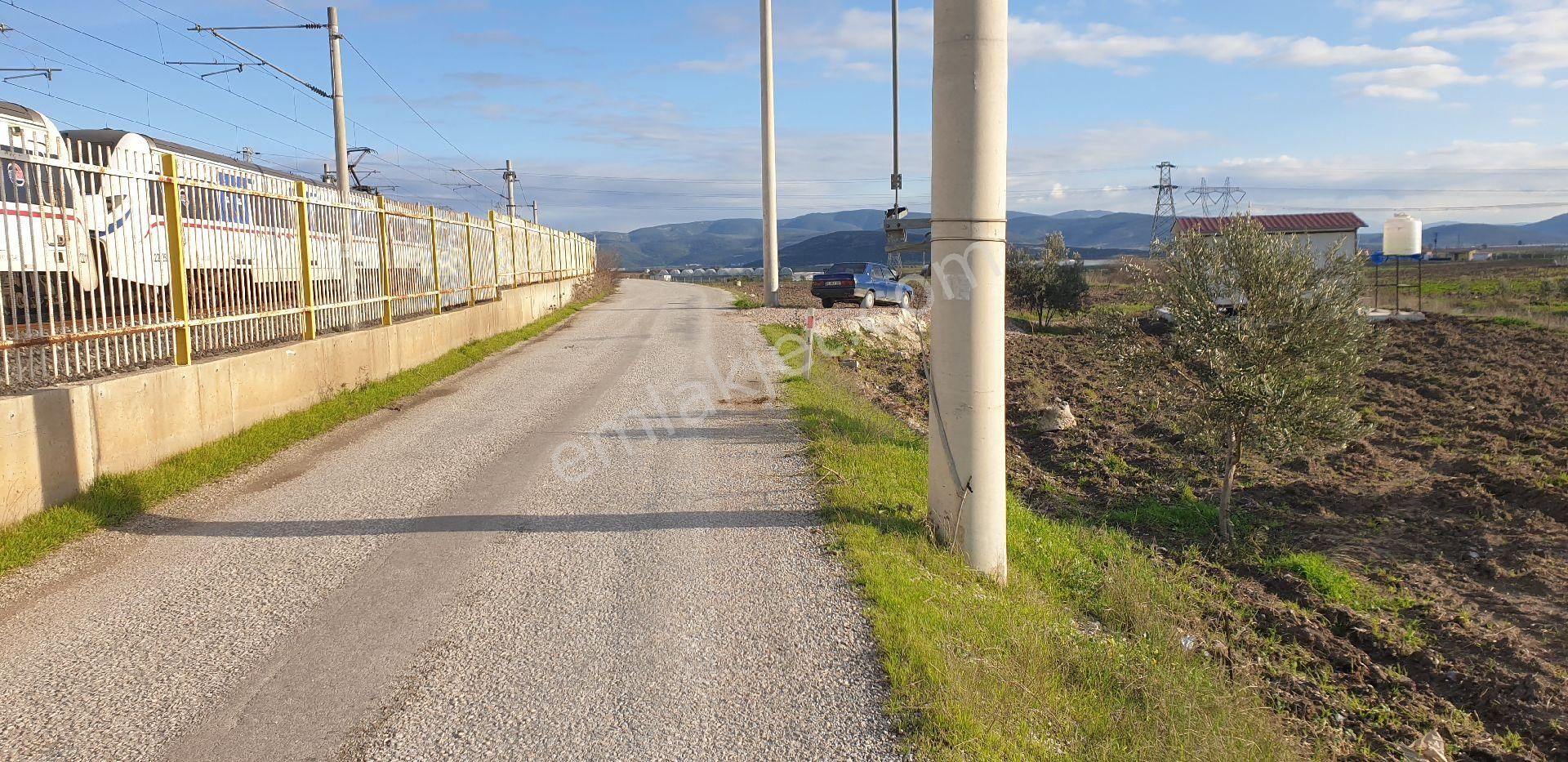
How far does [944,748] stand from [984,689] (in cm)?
62

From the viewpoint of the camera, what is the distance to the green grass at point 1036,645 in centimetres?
407

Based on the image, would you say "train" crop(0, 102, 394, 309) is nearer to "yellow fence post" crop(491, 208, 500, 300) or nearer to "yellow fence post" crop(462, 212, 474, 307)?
"yellow fence post" crop(462, 212, 474, 307)

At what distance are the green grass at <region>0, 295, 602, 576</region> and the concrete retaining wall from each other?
92 millimetres

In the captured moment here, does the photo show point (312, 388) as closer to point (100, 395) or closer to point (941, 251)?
point (100, 395)

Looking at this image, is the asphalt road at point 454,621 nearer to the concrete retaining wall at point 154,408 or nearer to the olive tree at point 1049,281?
the concrete retaining wall at point 154,408

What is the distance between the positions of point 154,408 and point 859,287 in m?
23.1

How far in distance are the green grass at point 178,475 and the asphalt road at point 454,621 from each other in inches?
6.6

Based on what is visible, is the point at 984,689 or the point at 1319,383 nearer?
the point at 984,689

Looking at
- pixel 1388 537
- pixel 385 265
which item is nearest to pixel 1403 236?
pixel 1388 537

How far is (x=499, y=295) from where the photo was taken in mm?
20422

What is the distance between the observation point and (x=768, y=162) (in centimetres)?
2664

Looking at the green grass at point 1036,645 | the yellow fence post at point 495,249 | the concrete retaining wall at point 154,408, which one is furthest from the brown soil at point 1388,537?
the yellow fence post at point 495,249

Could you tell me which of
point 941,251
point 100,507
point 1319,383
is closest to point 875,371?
point 1319,383

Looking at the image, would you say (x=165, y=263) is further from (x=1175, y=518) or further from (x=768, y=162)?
(x=768, y=162)
